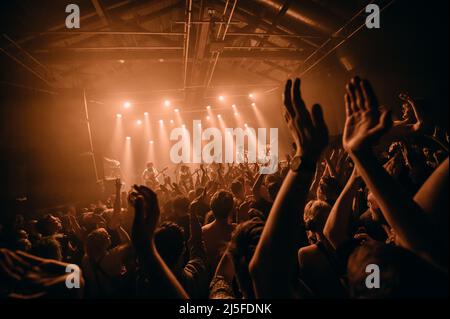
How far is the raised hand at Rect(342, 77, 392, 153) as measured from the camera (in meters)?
0.87

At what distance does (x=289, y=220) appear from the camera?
32.4 inches

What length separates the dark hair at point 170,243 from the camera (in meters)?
1.65

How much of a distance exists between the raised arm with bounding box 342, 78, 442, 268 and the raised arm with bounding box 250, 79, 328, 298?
6.0 inches

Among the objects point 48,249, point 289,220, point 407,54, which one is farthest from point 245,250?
point 407,54

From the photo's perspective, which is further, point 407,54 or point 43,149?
point 43,149

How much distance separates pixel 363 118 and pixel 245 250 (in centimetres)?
→ 80

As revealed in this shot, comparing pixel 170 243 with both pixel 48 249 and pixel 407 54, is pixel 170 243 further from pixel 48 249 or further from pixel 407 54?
pixel 407 54

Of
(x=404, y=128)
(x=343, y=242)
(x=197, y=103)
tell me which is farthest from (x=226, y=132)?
(x=343, y=242)

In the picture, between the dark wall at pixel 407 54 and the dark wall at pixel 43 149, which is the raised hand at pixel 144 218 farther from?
the dark wall at pixel 43 149

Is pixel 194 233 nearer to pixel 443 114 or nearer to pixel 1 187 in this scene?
pixel 443 114

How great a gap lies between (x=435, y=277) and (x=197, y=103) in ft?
40.9

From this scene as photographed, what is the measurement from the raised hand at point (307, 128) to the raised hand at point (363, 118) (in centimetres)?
14

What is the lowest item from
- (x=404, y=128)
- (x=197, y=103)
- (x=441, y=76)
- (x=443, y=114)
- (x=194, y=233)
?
(x=194, y=233)

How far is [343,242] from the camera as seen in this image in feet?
5.24
